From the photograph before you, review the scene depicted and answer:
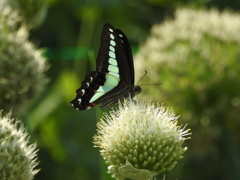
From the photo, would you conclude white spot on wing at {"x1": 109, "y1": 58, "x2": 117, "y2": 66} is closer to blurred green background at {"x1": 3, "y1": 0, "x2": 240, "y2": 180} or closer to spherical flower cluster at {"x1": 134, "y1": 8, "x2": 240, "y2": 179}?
blurred green background at {"x1": 3, "y1": 0, "x2": 240, "y2": 180}

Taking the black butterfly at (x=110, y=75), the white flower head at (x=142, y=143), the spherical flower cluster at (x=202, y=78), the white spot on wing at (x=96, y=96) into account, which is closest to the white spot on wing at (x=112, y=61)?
the black butterfly at (x=110, y=75)


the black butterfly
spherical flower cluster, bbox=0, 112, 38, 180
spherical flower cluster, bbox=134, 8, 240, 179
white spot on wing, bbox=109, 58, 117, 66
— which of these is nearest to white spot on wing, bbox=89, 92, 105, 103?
the black butterfly

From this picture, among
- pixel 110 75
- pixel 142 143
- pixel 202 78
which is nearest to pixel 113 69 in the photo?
pixel 110 75

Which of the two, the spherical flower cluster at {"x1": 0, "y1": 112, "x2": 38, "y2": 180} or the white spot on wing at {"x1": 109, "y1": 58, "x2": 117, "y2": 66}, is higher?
the white spot on wing at {"x1": 109, "y1": 58, "x2": 117, "y2": 66}

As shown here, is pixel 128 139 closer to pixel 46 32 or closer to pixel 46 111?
pixel 46 111

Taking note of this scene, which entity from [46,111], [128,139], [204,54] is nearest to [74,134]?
[46,111]
